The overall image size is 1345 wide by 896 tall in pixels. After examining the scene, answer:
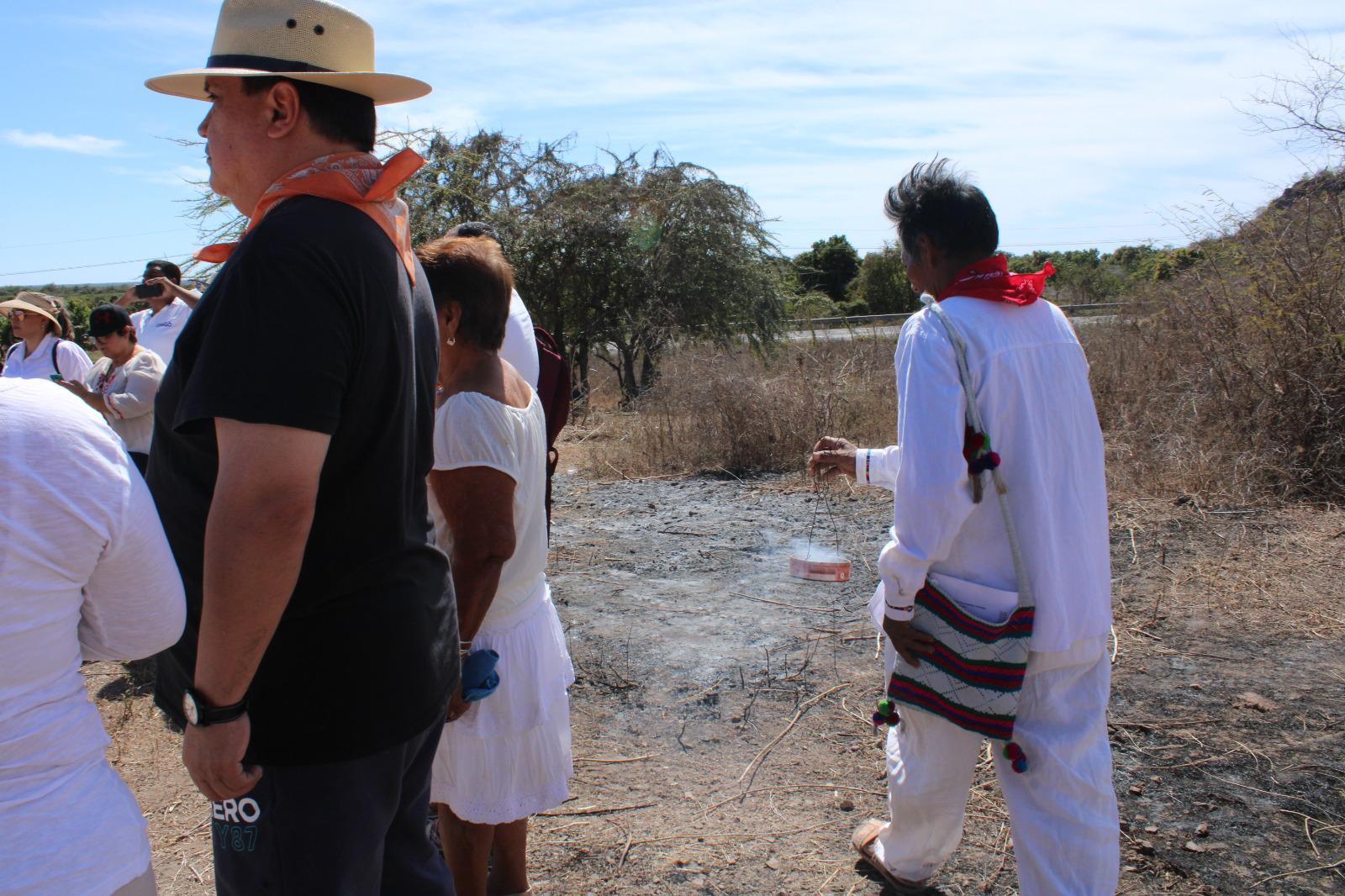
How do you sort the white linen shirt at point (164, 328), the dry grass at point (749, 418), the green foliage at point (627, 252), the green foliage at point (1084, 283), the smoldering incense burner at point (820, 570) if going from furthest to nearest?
the green foliage at point (1084, 283), the green foliage at point (627, 252), the dry grass at point (749, 418), the white linen shirt at point (164, 328), the smoldering incense burner at point (820, 570)

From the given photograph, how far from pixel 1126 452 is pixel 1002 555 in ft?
19.6

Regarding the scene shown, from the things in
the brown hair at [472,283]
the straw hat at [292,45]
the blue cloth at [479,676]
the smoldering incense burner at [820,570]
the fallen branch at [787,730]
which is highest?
the straw hat at [292,45]

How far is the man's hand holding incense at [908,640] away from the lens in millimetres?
2285

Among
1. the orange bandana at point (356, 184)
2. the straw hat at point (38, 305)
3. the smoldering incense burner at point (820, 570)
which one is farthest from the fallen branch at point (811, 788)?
the straw hat at point (38, 305)

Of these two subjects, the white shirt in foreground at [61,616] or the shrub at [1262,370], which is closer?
the white shirt in foreground at [61,616]

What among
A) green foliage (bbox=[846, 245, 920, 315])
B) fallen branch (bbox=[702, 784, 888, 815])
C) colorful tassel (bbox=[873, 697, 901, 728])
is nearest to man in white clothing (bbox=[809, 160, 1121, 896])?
colorful tassel (bbox=[873, 697, 901, 728])

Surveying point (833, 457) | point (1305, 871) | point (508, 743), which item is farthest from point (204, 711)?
point (1305, 871)

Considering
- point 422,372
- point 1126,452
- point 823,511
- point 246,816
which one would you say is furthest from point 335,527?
point 1126,452

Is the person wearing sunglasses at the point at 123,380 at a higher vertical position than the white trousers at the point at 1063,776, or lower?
higher

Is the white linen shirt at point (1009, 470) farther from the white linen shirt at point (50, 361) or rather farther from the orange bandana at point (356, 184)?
the white linen shirt at point (50, 361)

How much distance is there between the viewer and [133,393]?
500cm

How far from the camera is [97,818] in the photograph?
4.40 ft

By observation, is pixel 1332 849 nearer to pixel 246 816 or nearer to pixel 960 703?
pixel 960 703

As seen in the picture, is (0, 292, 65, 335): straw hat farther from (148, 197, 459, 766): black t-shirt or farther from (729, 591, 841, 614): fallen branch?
(148, 197, 459, 766): black t-shirt
